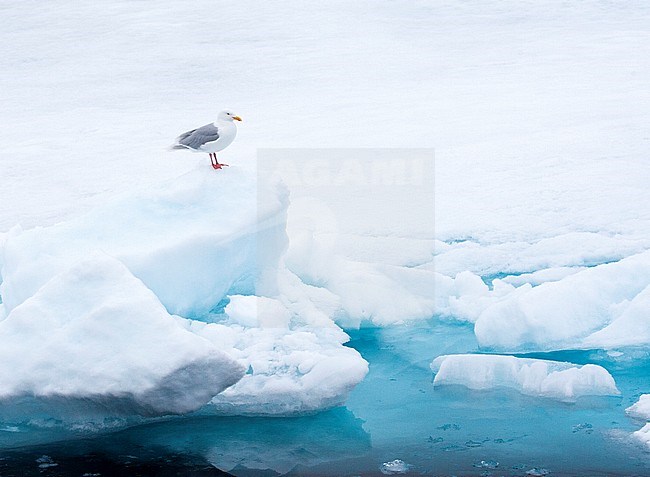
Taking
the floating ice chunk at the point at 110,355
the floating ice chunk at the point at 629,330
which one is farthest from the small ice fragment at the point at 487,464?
the floating ice chunk at the point at 629,330

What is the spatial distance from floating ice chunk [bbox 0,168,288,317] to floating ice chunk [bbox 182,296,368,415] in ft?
1.02

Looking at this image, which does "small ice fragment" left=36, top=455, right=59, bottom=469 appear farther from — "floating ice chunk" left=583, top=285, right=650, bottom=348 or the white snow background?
"floating ice chunk" left=583, top=285, right=650, bottom=348

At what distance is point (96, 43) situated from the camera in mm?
15328

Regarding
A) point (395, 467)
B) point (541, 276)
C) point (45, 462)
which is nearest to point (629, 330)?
point (541, 276)

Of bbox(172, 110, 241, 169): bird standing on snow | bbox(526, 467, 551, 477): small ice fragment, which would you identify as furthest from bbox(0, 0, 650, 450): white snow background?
bbox(526, 467, 551, 477): small ice fragment

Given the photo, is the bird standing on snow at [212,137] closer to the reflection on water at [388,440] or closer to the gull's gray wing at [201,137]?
the gull's gray wing at [201,137]

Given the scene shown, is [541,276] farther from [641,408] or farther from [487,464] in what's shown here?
[487,464]

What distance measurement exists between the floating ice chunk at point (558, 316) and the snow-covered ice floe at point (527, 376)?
0.28m

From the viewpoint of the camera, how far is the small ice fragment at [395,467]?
14.0ft

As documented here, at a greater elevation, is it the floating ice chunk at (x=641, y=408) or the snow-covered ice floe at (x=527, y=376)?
the snow-covered ice floe at (x=527, y=376)

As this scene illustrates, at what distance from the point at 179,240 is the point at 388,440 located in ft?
5.24

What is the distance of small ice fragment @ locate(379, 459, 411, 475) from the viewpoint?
4273 millimetres

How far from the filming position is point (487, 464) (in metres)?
4.31

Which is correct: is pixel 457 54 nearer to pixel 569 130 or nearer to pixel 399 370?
pixel 569 130
